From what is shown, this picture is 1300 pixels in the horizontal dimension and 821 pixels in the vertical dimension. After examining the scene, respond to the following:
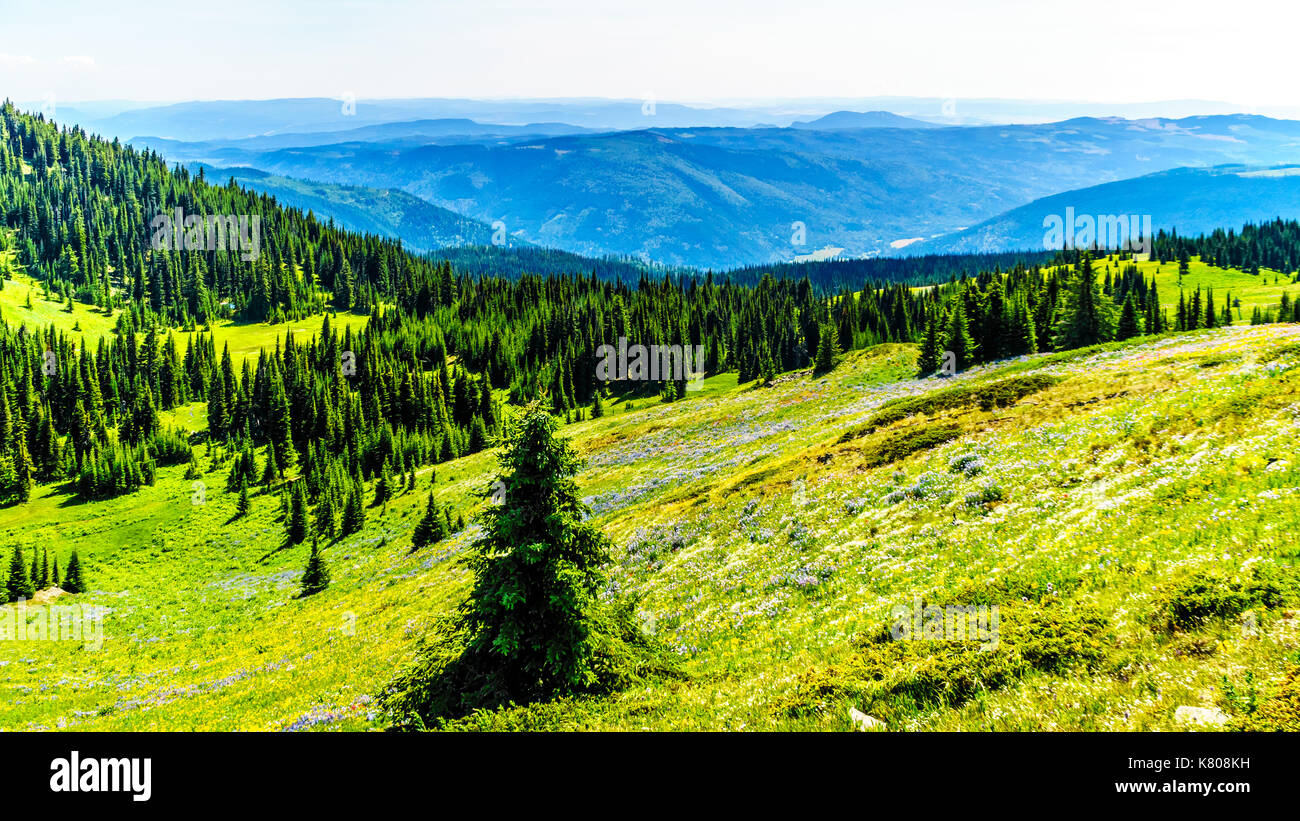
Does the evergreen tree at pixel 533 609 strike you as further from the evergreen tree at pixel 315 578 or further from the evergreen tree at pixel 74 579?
the evergreen tree at pixel 74 579

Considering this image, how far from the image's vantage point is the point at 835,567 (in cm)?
2459

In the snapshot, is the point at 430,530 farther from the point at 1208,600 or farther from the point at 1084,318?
the point at 1084,318

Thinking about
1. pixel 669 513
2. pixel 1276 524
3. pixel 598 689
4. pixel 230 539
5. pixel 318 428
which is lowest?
pixel 230 539

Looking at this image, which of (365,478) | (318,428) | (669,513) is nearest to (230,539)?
(365,478)

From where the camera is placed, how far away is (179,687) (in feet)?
119

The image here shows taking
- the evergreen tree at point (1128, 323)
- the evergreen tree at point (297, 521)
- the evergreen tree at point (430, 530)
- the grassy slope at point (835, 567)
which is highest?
the evergreen tree at point (1128, 323)

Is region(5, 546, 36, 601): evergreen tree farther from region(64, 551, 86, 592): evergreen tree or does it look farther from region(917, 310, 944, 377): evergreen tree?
region(917, 310, 944, 377): evergreen tree

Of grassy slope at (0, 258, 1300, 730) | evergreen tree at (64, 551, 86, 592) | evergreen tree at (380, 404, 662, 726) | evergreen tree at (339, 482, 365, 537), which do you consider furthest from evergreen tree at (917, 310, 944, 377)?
evergreen tree at (64, 551, 86, 592)

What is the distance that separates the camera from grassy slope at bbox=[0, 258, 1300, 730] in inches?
532

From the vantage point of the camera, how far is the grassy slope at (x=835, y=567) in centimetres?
1352

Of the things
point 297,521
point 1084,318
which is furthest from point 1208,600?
point 297,521

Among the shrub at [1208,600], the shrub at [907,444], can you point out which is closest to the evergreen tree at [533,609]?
the shrub at [1208,600]
